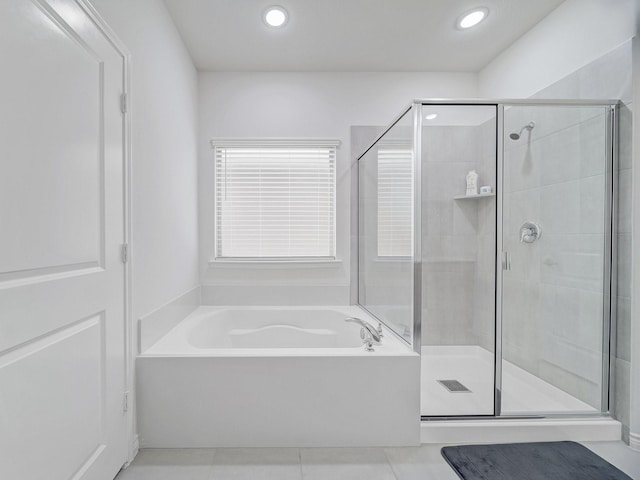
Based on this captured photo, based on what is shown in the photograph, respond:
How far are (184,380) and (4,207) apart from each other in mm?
1167

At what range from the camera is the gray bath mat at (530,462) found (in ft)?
4.99

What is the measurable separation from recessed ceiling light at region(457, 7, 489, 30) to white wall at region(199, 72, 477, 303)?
25.4 inches

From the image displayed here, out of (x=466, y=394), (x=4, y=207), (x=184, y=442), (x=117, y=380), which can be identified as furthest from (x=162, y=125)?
(x=466, y=394)

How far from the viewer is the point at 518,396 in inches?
77.2

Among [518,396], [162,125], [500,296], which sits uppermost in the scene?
[162,125]

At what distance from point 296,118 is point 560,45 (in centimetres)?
189

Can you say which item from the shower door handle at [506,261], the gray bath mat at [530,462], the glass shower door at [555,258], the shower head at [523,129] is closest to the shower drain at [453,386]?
the glass shower door at [555,258]

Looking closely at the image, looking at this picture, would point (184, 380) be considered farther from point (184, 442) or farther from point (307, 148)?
point (307, 148)

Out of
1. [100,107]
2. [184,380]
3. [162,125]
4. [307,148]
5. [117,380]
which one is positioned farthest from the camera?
[307,148]

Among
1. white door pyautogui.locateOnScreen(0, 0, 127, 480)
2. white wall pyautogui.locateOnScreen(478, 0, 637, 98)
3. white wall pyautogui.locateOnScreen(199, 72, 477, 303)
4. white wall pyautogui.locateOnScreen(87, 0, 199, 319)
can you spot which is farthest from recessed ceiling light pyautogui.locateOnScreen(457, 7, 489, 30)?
white door pyautogui.locateOnScreen(0, 0, 127, 480)

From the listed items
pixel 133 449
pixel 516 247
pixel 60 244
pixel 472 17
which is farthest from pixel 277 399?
pixel 472 17

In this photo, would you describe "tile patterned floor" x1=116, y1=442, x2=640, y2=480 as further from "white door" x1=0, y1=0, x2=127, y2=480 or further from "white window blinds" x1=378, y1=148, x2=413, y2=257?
"white window blinds" x1=378, y1=148, x2=413, y2=257

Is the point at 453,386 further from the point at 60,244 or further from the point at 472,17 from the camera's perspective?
the point at 472,17

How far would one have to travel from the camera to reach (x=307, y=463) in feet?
5.41
